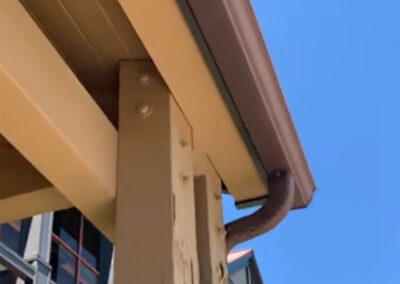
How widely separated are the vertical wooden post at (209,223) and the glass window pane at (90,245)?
4.24 m

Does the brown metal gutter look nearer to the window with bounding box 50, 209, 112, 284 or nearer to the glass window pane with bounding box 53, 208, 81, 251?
the window with bounding box 50, 209, 112, 284

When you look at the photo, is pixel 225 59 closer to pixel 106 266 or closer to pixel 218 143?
pixel 218 143

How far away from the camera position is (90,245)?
5867 mm

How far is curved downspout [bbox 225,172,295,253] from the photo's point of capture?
1.57 meters

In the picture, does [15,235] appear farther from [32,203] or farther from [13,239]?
[32,203]

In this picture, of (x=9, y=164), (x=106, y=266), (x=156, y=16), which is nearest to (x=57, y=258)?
(x=106, y=266)

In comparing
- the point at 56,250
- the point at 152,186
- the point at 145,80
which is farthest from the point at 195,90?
the point at 56,250

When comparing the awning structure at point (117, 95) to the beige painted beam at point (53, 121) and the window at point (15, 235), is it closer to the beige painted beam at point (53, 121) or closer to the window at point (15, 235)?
the beige painted beam at point (53, 121)

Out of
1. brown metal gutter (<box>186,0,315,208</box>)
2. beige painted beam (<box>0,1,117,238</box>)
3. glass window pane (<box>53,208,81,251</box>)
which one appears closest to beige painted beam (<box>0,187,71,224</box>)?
beige painted beam (<box>0,1,117,238</box>)

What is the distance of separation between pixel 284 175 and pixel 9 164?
584 millimetres

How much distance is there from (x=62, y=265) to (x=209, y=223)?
3.98m

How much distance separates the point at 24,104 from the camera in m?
1.10

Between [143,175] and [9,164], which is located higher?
[9,164]

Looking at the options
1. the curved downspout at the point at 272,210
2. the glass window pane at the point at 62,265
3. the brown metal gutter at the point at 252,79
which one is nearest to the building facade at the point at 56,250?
the glass window pane at the point at 62,265
